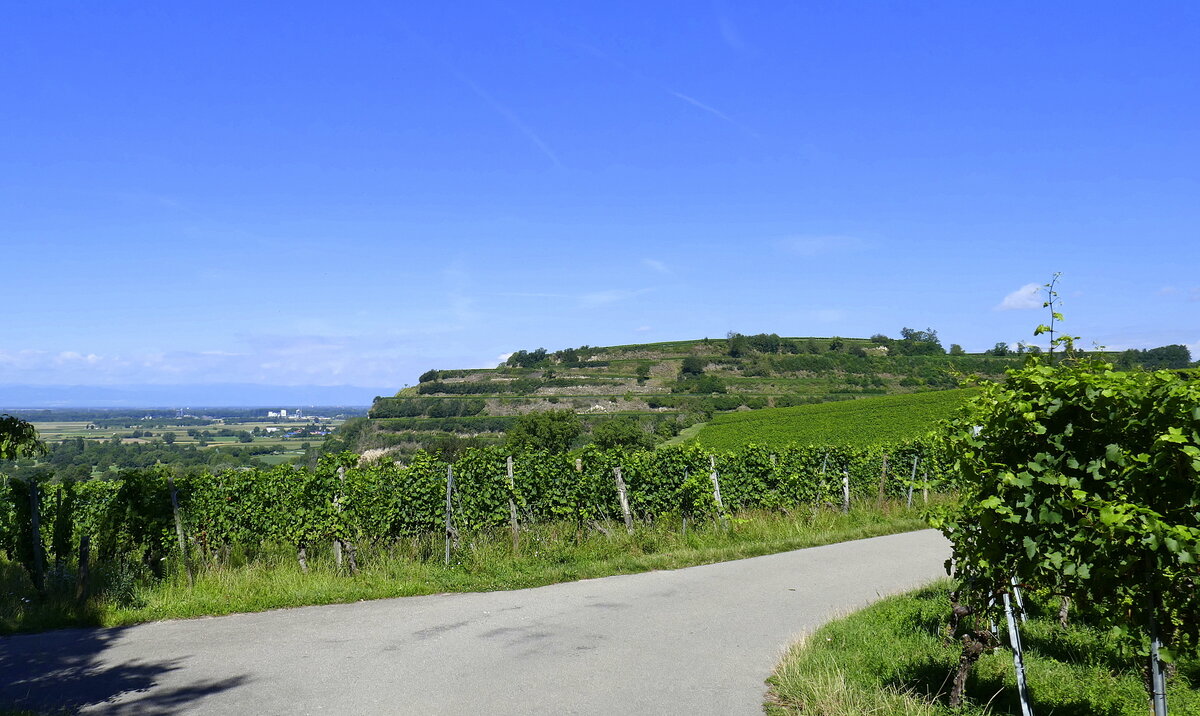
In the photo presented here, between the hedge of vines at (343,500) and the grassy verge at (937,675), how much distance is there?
742cm

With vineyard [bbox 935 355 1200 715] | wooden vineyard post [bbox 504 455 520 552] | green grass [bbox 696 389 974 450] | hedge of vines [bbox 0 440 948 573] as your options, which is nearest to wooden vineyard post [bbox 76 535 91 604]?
hedge of vines [bbox 0 440 948 573]

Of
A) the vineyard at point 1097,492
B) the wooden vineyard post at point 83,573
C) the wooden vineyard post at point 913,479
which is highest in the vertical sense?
Answer: the vineyard at point 1097,492

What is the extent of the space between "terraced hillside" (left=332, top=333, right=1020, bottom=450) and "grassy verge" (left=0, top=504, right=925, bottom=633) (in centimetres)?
6039

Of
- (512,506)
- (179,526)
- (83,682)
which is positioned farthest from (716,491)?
(83,682)

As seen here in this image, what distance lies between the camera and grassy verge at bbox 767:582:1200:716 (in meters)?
6.46

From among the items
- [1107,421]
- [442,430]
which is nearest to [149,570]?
[1107,421]


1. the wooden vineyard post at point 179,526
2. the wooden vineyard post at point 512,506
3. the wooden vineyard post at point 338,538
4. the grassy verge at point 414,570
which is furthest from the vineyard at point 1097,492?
the wooden vineyard post at point 179,526

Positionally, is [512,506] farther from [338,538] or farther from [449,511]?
[338,538]

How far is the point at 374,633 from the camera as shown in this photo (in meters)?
9.41

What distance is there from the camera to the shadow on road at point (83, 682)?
7020 millimetres

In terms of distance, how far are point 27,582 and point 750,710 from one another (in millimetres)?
10388

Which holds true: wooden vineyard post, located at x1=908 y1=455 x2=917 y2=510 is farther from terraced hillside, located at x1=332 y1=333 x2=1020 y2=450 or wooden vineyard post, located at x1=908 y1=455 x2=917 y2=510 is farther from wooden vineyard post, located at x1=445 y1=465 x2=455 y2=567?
terraced hillside, located at x1=332 y1=333 x2=1020 y2=450

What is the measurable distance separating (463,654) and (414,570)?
449 cm

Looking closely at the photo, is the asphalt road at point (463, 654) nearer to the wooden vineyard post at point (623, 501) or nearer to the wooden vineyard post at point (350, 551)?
the wooden vineyard post at point (350, 551)
